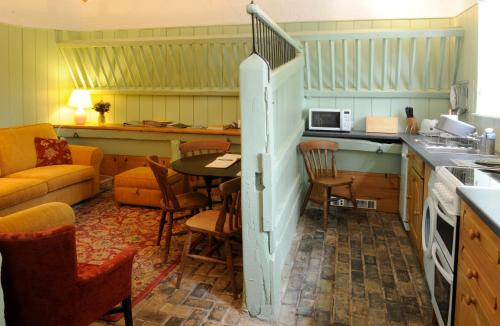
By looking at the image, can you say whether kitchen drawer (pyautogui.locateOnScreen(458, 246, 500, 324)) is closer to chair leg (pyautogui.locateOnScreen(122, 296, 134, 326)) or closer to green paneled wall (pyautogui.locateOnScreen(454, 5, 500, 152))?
chair leg (pyautogui.locateOnScreen(122, 296, 134, 326))

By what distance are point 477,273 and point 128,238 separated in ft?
9.38

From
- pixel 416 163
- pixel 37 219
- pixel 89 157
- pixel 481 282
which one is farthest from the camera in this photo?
pixel 89 157

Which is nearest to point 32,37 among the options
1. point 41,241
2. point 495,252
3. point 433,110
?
point 41,241

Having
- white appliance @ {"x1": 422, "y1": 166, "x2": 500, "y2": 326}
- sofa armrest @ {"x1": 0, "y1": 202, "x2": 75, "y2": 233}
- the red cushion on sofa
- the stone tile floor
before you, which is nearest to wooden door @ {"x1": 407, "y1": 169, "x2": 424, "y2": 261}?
the stone tile floor

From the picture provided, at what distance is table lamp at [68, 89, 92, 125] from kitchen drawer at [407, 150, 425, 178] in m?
4.23

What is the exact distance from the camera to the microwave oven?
14.6ft

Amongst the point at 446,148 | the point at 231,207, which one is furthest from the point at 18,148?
the point at 446,148

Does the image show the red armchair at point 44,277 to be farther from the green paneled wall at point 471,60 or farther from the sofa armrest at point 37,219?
the green paneled wall at point 471,60

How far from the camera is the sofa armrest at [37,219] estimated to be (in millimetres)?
1743

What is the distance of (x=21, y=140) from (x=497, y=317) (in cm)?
460

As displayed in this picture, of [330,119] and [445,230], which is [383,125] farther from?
[445,230]

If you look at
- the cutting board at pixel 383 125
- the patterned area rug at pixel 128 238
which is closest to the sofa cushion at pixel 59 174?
the patterned area rug at pixel 128 238

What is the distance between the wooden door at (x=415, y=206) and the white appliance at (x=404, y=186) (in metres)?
0.16

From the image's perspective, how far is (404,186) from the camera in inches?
152
